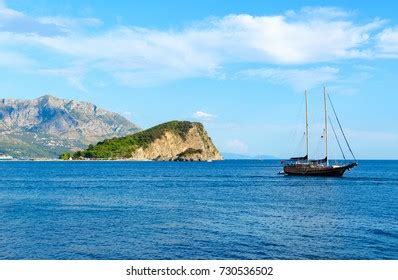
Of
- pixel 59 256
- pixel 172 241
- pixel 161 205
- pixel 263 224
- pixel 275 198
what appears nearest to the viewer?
pixel 59 256

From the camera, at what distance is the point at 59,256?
39688mm

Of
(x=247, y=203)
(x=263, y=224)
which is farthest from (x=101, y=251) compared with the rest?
(x=247, y=203)

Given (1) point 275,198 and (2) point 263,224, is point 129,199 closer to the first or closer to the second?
(1) point 275,198

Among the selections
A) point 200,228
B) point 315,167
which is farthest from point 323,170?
point 200,228

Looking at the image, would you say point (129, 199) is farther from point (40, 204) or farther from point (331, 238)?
point (331, 238)

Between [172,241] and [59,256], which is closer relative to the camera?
[59,256]

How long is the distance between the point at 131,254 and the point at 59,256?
18.4ft

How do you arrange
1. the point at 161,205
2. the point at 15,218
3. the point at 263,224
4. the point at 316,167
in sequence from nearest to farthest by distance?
the point at 263,224 → the point at 15,218 → the point at 161,205 → the point at 316,167

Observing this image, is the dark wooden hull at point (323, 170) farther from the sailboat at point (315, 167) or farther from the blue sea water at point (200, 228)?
the blue sea water at point (200, 228)

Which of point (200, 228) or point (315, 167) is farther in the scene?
point (315, 167)

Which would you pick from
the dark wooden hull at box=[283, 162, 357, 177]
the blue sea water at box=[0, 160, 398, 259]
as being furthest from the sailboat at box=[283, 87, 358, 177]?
the blue sea water at box=[0, 160, 398, 259]

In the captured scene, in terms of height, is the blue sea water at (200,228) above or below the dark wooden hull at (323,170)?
below

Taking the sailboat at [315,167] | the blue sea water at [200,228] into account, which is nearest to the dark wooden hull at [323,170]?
the sailboat at [315,167]

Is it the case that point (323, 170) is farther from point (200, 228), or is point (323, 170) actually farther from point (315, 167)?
point (200, 228)
